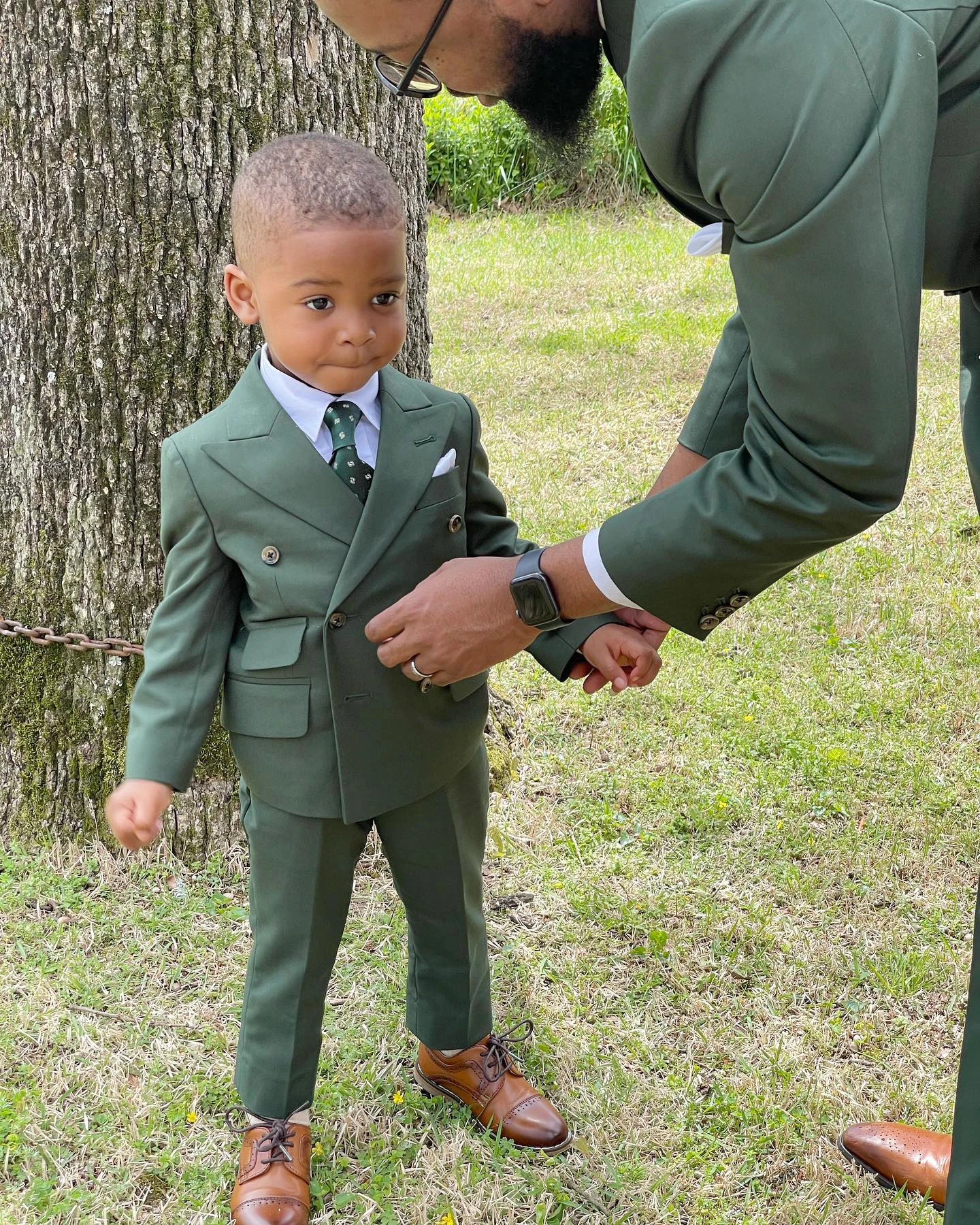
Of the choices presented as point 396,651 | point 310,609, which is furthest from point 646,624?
point 310,609

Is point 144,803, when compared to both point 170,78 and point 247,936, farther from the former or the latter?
point 170,78

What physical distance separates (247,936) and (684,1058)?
3.62 feet

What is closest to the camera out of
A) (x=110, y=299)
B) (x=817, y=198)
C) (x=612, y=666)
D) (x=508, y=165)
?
(x=817, y=198)

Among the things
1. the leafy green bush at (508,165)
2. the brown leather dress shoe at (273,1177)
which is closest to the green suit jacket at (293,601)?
the brown leather dress shoe at (273,1177)

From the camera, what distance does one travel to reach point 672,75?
58.4 inches

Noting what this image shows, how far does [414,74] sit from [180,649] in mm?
998

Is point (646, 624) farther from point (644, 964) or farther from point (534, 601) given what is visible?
point (644, 964)

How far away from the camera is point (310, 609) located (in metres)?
2.08

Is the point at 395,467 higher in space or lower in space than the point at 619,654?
higher

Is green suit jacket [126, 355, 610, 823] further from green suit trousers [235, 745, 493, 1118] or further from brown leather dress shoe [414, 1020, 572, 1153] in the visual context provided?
brown leather dress shoe [414, 1020, 572, 1153]

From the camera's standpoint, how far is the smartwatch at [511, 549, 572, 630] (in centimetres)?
198

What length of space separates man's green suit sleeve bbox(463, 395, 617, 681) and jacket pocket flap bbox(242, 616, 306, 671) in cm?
40

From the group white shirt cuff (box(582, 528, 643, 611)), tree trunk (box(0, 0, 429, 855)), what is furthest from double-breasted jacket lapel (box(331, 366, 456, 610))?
tree trunk (box(0, 0, 429, 855))

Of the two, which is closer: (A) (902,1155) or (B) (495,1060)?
(A) (902,1155)
